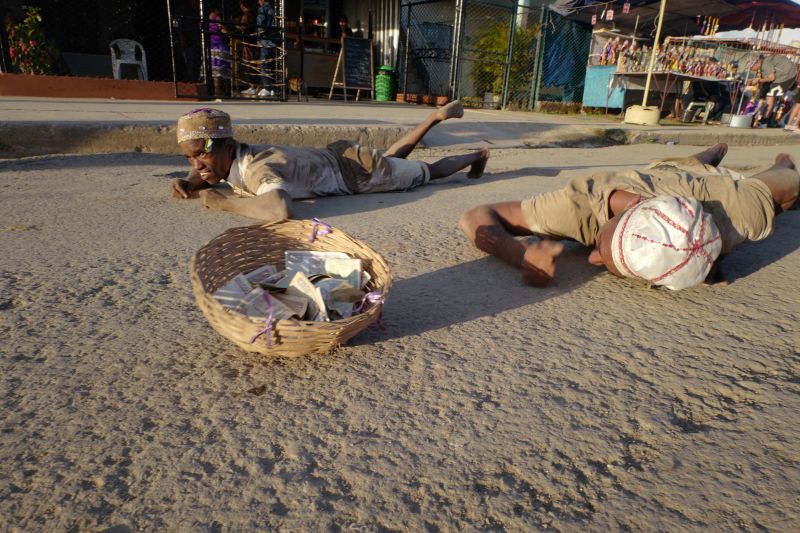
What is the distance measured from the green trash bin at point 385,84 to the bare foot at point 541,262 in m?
9.33

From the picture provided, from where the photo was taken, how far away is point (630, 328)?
1.73 meters

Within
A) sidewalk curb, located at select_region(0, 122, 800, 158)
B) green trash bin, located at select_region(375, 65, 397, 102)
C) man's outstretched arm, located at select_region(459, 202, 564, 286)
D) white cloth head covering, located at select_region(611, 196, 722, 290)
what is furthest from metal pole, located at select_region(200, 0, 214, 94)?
white cloth head covering, located at select_region(611, 196, 722, 290)

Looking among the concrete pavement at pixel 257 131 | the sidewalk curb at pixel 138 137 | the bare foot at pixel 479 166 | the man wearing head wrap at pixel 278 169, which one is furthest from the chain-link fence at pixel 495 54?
the man wearing head wrap at pixel 278 169

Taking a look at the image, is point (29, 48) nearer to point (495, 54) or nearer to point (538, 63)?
point (495, 54)

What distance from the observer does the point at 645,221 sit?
5.74 feet

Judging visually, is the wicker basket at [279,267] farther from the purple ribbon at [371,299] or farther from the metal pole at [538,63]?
the metal pole at [538,63]

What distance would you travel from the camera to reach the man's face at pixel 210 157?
2734mm

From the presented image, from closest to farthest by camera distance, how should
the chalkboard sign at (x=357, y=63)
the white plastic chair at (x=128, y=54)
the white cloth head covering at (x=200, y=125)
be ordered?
the white cloth head covering at (x=200, y=125) → the white plastic chair at (x=128, y=54) → the chalkboard sign at (x=357, y=63)

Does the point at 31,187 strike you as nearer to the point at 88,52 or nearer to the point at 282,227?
the point at 282,227

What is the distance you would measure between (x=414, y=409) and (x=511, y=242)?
112 centimetres

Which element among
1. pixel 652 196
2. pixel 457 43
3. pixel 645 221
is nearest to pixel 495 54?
pixel 457 43

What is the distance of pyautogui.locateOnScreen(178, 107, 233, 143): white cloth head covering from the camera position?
8.71ft

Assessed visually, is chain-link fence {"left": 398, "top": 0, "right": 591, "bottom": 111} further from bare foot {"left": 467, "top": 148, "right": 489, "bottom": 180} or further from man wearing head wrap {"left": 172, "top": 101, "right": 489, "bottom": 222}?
man wearing head wrap {"left": 172, "top": 101, "right": 489, "bottom": 222}

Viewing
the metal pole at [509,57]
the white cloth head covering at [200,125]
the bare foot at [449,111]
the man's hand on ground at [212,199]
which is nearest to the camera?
the white cloth head covering at [200,125]
